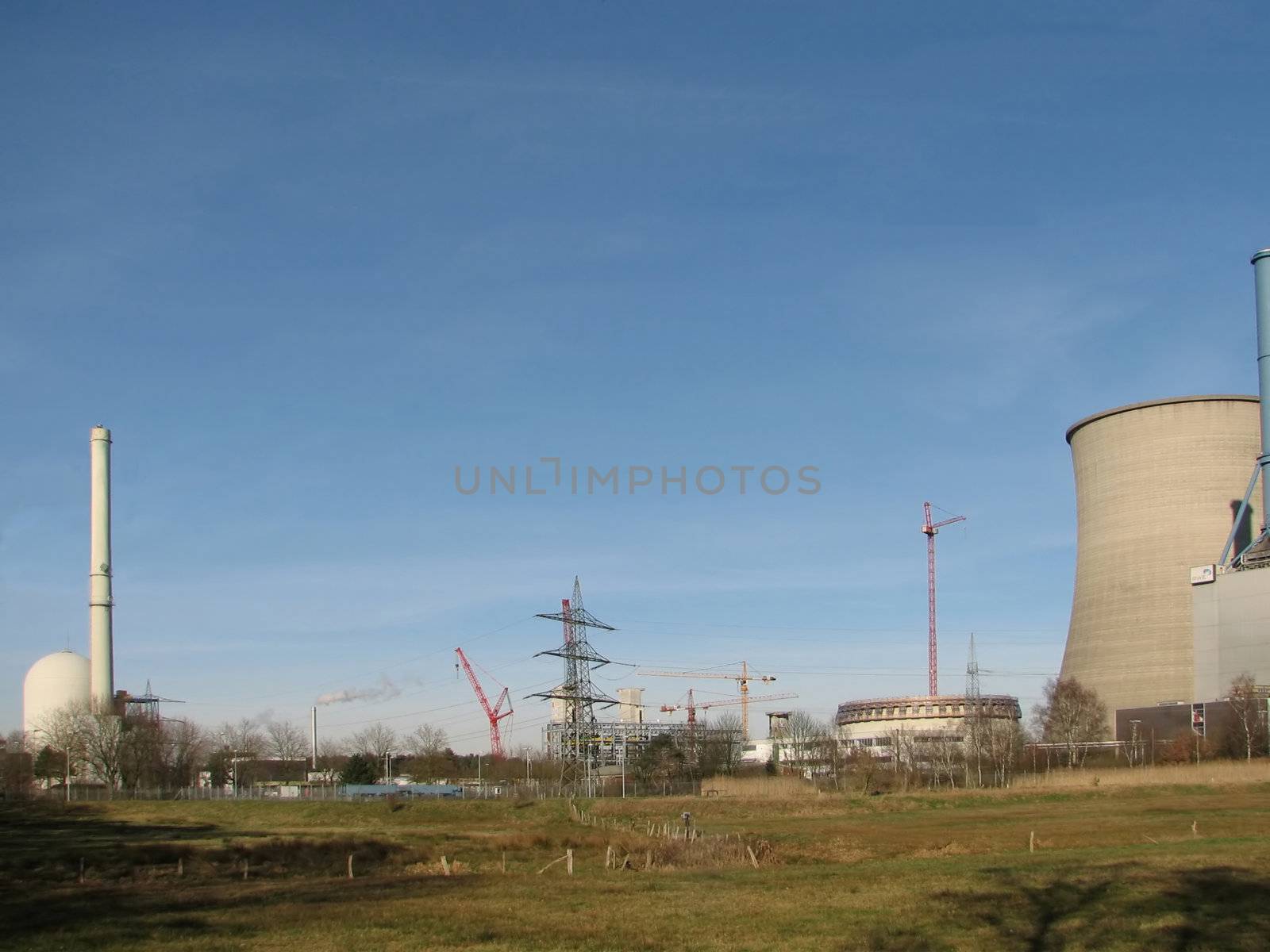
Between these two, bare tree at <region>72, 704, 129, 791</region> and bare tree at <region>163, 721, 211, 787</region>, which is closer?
bare tree at <region>72, 704, 129, 791</region>

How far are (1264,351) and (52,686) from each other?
110m

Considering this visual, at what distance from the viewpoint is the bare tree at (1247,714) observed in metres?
73.9

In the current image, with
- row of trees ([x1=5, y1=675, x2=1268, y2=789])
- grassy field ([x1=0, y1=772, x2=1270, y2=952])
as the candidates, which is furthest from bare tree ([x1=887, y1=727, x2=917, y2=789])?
grassy field ([x1=0, y1=772, x2=1270, y2=952])

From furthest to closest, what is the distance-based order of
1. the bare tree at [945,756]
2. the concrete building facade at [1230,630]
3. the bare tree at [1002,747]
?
the bare tree at [945,756] → the bare tree at [1002,747] → the concrete building facade at [1230,630]

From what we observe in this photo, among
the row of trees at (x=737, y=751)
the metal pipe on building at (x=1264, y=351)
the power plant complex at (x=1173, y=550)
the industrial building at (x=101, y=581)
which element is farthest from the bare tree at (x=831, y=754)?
the industrial building at (x=101, y=581)

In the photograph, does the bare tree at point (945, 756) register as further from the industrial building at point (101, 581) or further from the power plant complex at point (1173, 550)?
the industrial building at point (101, 581)

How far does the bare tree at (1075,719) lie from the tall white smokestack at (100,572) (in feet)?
250

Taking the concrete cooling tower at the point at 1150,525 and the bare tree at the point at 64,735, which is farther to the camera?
the bare tree at the point at 64,735

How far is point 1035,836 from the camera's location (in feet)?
135

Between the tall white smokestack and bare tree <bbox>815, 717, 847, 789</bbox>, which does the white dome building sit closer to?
the tall white smokestack

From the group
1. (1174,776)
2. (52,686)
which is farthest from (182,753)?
(1174,776)

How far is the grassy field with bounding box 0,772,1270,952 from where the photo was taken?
2070 centimetres

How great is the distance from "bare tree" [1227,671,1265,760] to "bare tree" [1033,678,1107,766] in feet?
28.7

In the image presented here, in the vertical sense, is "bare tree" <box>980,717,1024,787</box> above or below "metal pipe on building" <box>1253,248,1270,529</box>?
below
